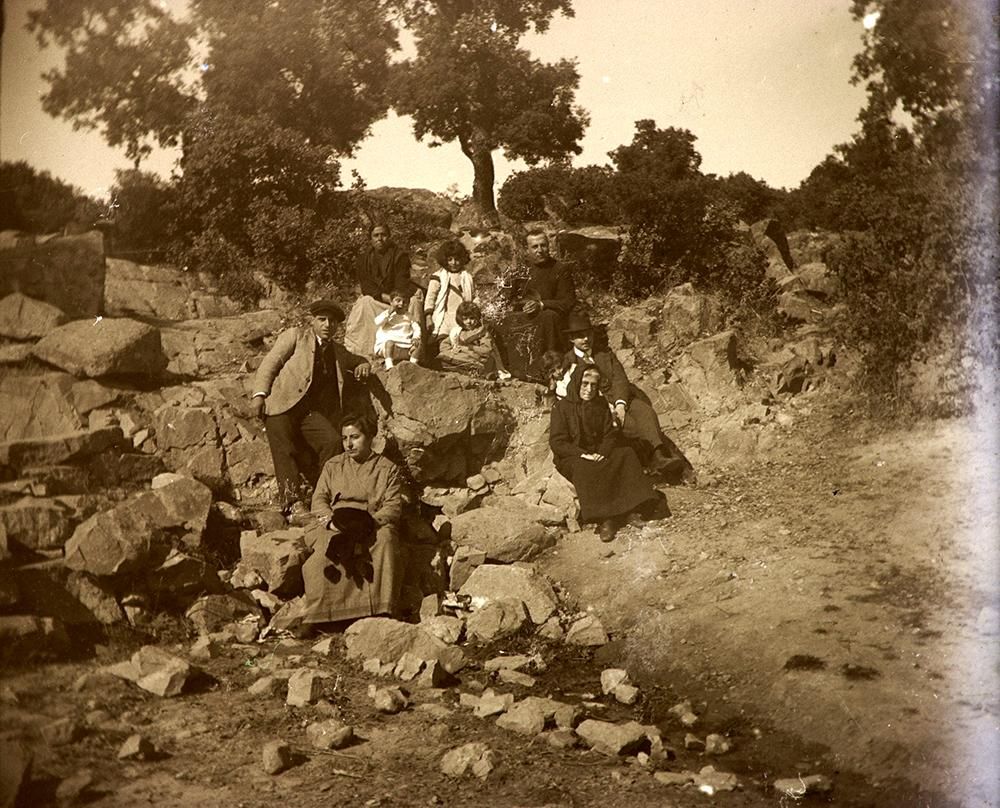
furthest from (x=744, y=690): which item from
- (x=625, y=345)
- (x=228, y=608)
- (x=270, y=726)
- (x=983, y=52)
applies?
(x=983, y=52)

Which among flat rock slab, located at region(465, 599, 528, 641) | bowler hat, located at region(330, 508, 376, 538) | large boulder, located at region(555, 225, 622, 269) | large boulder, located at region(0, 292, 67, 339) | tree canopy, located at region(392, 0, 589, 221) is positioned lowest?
flat rock slab, located at region(465, 599, 528, 641)

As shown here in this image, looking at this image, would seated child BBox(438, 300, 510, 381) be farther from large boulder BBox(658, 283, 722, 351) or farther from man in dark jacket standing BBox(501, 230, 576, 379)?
large boulder BBox(658, 283, 722, 351)

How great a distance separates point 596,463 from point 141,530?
323 centimetres

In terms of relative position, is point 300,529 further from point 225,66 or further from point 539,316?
point 225,66

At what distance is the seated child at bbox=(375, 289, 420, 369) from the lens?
7461 millimetres

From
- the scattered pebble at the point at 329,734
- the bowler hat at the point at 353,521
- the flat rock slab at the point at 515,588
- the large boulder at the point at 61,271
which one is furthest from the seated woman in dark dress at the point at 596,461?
the large boulder at the point at 61,271

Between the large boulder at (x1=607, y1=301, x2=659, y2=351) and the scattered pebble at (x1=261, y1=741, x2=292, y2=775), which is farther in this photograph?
the large boulder at (x1=607, y1=301, x2=659, y2=351)

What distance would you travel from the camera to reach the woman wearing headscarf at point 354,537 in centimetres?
536

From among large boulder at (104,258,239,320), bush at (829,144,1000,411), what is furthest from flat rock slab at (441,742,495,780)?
large boulder at (104,258,239,320)

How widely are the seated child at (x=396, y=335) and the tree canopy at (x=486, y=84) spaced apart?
2.12 m

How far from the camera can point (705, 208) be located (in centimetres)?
898

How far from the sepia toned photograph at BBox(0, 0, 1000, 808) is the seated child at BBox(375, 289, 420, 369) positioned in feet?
0.11

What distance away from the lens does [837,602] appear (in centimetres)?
503

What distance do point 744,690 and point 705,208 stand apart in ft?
19.3
